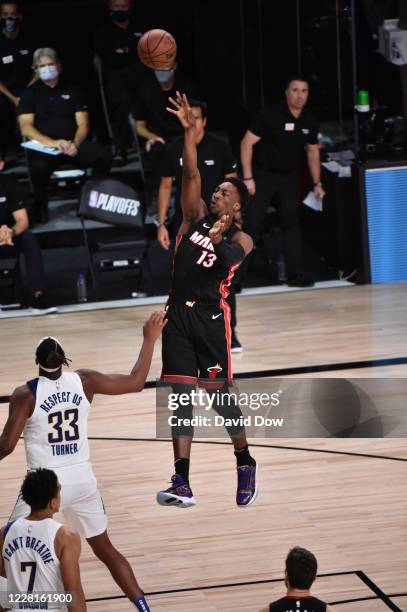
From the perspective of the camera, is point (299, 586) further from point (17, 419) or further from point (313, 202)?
point (313, 202)

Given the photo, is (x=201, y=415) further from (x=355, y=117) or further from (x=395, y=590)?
(x=355, y=117)

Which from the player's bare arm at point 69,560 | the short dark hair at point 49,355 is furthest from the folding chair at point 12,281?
the player's bare arm at point 69,560

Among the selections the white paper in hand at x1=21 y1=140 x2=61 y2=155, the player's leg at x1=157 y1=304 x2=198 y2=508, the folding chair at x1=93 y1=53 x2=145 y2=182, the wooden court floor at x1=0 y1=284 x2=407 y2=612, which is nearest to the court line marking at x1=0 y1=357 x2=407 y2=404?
the wooden court floor at x1=0 y1=284 x2=407 y2=612

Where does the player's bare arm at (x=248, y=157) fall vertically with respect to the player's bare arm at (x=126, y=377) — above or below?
above

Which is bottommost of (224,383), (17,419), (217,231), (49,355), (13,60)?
(224,383)

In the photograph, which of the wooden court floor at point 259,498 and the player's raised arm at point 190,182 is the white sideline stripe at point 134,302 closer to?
the wooden court floor at point 259,498

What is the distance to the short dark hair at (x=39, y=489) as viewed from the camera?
177 inches

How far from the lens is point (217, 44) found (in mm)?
14836

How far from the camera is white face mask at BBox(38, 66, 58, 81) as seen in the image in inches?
472

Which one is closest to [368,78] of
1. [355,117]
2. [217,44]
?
[355,117]

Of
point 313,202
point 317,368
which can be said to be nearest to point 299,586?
point 317,368

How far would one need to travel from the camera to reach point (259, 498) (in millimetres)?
6832

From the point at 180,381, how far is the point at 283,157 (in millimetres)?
5195

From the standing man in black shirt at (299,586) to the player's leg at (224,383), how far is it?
2375 millimetres
